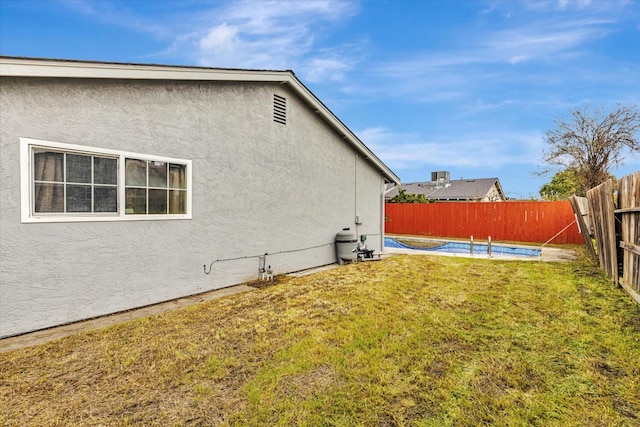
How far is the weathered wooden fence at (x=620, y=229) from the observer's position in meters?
5.80

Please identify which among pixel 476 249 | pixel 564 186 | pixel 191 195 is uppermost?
pixel 564 186

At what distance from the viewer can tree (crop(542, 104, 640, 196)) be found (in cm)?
2045

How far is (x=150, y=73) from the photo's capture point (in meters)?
5.55

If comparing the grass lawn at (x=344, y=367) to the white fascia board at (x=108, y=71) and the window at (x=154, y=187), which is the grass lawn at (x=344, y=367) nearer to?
the window at (x=154, y=187)

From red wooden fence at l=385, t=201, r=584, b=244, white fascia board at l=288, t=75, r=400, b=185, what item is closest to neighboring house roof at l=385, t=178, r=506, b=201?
red wooden fence at l=385, t=201, r=584, b=244

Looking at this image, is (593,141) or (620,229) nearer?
(620,229)

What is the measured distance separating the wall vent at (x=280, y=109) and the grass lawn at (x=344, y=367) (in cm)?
480

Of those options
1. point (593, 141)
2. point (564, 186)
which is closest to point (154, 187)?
point (593, 141)

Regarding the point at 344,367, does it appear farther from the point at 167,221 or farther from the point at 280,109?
the point at 280,109

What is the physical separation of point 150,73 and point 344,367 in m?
5.70

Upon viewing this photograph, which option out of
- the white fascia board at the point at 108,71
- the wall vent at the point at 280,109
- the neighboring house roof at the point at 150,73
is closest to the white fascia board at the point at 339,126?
A: the neighboring house roof at the point at 150,73

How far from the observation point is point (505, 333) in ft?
15.1

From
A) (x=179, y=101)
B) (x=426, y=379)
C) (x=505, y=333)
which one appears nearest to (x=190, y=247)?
(x=179, y=101)

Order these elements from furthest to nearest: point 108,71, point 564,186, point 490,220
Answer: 1. point 564,186
2. point 490,220
3. point 108,71
